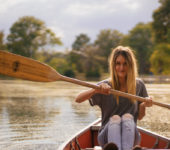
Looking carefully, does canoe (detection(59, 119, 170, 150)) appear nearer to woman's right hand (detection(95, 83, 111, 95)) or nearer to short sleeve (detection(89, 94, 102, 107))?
short sleeve (detection(89, 94, 102, 107))

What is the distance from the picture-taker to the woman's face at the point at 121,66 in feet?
9.99

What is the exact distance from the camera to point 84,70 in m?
42.9

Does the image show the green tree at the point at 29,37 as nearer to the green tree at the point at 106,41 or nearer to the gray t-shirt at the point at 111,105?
the green tree at the point at 106,41

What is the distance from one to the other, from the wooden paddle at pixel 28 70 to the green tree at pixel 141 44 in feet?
143

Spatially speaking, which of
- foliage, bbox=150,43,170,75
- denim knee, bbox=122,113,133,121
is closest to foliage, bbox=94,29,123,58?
foliage, bbox=150,43,170,75

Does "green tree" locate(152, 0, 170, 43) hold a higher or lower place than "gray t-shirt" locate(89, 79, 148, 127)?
higher

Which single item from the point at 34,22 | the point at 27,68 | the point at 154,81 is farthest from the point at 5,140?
the point at 34,22

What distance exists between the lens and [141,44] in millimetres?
47062

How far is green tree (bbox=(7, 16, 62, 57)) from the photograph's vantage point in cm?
4703

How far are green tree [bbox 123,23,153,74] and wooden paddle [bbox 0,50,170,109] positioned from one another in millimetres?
43638

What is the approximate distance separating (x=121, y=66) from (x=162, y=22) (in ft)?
93.9

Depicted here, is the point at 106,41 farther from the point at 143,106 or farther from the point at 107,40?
the point at 143,106

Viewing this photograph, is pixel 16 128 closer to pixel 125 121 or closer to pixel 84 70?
pixel 125 121

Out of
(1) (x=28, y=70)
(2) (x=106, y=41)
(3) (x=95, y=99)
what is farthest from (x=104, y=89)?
(2) (x=106, y=41)
